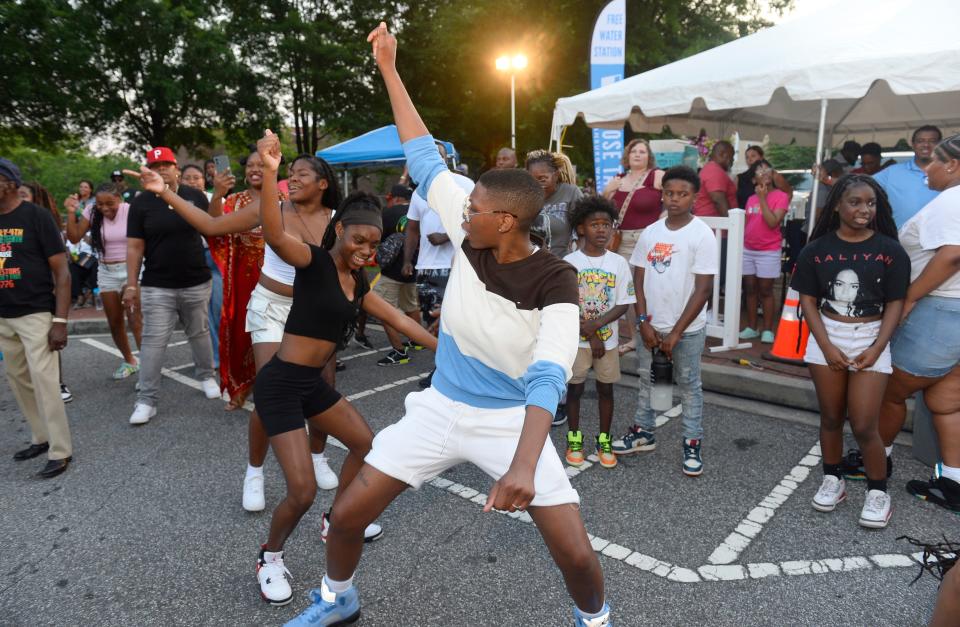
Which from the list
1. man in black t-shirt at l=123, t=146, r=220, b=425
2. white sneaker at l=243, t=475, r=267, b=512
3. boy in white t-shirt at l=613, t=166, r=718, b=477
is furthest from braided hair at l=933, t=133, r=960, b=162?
man in black t-shirt at l=123, t=146, r=220, b=425

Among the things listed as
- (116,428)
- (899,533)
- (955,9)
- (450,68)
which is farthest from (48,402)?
(450,68)

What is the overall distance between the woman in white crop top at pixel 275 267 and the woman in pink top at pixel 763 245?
A: 497 centimetres

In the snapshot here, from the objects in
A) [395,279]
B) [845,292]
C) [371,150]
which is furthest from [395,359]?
[371,150]

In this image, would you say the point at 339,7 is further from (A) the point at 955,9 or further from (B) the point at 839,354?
(B) the point at 839,354

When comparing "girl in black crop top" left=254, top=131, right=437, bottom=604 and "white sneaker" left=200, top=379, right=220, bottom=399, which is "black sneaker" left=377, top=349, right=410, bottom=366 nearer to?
"white sneaker" left=200, top=379, right=220, bottom=399

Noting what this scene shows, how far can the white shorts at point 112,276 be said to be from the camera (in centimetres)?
656

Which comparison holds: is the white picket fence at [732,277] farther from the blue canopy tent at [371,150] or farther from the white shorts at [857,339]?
the blue canopy tent at [371,150]

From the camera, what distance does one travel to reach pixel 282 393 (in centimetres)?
284

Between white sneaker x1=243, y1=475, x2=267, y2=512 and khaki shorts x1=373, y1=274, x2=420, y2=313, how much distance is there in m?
3.57

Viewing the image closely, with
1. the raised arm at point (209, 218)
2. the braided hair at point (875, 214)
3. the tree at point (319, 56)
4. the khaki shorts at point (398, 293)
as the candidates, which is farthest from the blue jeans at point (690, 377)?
the tree at point (319, 56)

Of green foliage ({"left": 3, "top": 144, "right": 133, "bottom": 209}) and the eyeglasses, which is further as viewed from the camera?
green foliage ({"left": 3, "top": 144, "right": 133, "bottom": 209})

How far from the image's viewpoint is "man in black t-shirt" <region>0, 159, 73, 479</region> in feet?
13.8

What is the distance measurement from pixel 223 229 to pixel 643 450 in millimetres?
3178

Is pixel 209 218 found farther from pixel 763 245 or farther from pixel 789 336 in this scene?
pixel 763 245
